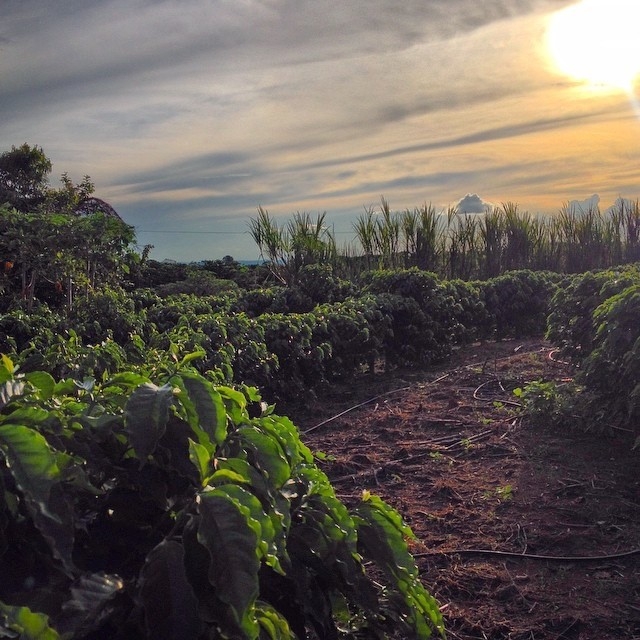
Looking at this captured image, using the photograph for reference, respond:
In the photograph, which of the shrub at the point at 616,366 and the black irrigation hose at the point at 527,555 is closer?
the black irrigation hose at the point at 527,555

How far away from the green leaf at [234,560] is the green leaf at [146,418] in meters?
0.19

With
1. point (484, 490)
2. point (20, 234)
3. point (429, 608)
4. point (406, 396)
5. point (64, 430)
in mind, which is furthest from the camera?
point (20, 234)

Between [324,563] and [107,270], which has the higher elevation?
[107,270]

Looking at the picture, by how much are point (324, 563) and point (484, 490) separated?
3.20 m

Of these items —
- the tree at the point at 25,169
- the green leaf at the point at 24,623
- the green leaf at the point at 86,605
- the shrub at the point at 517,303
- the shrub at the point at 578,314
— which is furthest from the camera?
the tree at the point at 25,169

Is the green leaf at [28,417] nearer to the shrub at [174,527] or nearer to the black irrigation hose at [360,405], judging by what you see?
the shrub at [174,527]

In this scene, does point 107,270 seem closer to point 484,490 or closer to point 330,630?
point 484,490

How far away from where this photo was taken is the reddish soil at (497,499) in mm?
3137

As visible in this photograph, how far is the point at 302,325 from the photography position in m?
6.79

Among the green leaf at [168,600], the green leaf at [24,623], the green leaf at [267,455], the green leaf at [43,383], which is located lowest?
the green leaf at [168,600]

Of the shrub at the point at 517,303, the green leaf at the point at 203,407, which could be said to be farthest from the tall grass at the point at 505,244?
the green leaf at the point at 203,407

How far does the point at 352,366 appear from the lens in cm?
809

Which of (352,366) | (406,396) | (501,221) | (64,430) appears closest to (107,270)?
(352,366)

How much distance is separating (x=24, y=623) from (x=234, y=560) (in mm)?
334
